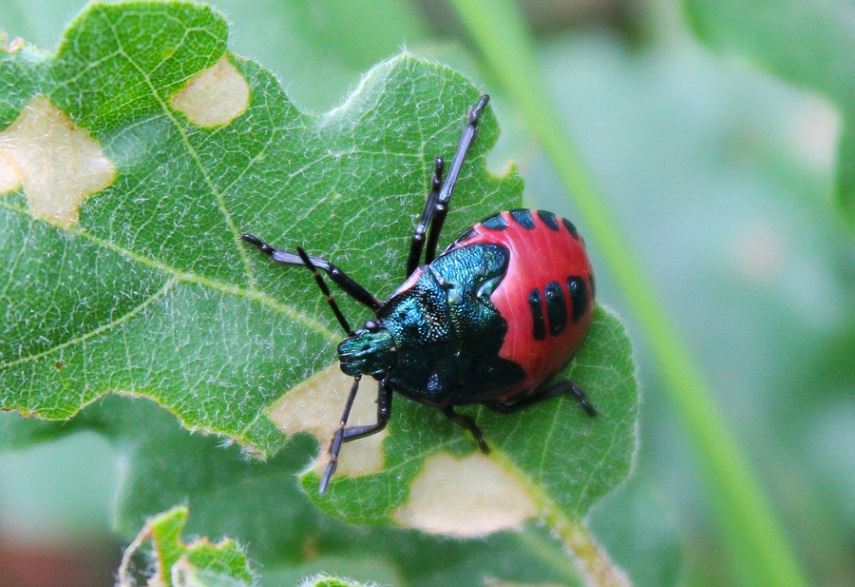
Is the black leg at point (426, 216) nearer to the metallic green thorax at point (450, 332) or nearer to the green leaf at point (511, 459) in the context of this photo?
the metallic green thorax at point (450, 332)

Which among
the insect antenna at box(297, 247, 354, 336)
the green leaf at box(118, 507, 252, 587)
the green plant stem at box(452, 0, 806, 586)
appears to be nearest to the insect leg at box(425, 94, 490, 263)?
the insect antenna at box(297, 247, 354, 336)

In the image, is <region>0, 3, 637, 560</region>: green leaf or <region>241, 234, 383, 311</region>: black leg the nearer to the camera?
<region>0, 3, 637, 560</region>: green leaf

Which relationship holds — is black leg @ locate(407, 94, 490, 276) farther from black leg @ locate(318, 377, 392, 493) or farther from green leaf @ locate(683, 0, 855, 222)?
green leaf @ locate(683, 0, 855, 222)

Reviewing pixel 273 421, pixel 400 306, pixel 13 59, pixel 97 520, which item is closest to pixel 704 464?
pixel 400 306

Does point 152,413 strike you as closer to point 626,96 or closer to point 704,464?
point 704,464

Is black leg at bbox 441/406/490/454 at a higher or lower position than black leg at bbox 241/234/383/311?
lower

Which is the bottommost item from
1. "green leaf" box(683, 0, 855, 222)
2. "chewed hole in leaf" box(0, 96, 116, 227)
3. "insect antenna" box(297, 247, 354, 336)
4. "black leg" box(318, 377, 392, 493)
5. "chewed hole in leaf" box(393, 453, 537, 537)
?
"chewed hole in leaf" box(393, 453, 537, 537)

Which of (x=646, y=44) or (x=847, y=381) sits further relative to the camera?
(x=646, y=44)
